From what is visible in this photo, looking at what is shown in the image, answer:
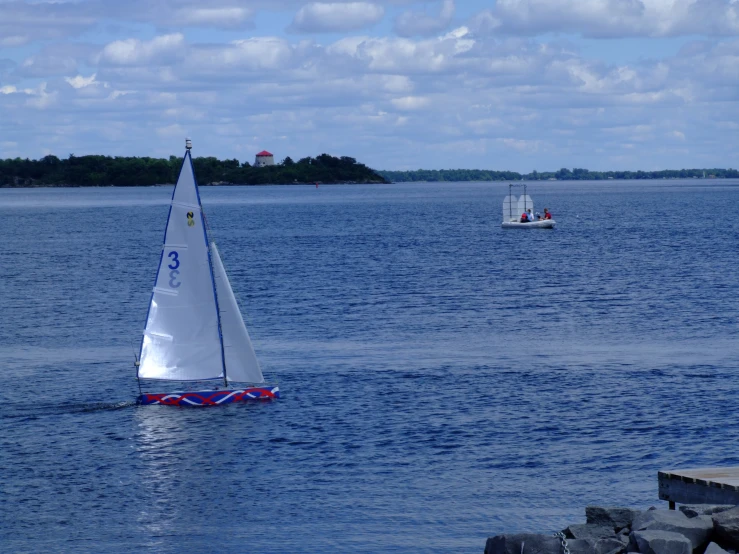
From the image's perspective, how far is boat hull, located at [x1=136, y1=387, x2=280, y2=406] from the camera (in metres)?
36.9

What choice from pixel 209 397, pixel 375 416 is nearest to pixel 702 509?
pixel 375 416

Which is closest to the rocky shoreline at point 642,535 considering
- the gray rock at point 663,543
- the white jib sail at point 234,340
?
the gray rock at point 663,543

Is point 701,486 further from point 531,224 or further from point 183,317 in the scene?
point 531,224

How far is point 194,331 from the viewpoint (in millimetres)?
38062

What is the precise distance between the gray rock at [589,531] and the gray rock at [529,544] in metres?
0.91

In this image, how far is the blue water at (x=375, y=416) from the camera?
25.3 meters

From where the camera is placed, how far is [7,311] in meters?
61.2

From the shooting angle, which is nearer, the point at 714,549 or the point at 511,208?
the point at 714,549

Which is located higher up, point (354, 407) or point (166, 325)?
point (166, 325)

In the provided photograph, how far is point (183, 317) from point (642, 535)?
75.4ft

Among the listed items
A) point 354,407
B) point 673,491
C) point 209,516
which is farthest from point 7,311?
point 673,491

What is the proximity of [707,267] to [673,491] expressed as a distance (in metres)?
65.0

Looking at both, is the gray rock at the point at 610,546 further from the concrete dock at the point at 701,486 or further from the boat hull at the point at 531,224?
the boat hull at the point at 531,224

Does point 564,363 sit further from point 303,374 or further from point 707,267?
point 707,267
